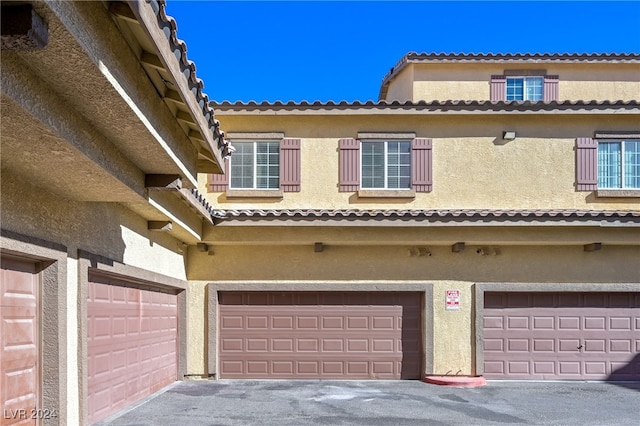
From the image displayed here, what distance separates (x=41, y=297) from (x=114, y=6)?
153 inches

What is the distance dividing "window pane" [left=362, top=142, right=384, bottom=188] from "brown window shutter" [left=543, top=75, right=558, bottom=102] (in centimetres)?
606

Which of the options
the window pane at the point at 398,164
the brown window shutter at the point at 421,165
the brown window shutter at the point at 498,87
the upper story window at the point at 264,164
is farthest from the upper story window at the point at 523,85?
the upper story window at the point at 264,164

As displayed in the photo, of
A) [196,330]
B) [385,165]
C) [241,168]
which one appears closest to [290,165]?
[241,168]

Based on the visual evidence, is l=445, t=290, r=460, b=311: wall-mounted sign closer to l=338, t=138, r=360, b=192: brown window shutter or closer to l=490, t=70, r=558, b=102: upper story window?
l=338, t=138, r=360, b=192: brown window shutter

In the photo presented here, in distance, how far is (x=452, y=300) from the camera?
12.3m

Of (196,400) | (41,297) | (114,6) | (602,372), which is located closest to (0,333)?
(41,297)

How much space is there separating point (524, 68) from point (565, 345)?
313 inches

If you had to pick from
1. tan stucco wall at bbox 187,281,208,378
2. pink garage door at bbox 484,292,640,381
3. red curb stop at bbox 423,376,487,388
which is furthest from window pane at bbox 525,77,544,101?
tan stucco wall at bbox 187,281,208,378

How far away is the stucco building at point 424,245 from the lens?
12.1 m

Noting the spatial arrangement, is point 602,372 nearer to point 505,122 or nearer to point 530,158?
point 530,158

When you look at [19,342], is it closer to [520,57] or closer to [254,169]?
[254,169]

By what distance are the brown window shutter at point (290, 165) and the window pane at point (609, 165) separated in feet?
22.6

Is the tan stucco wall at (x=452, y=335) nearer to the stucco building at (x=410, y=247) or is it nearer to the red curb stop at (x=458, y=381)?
the stucco building at (x=410, y=247)

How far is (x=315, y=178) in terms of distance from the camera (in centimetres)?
1288
